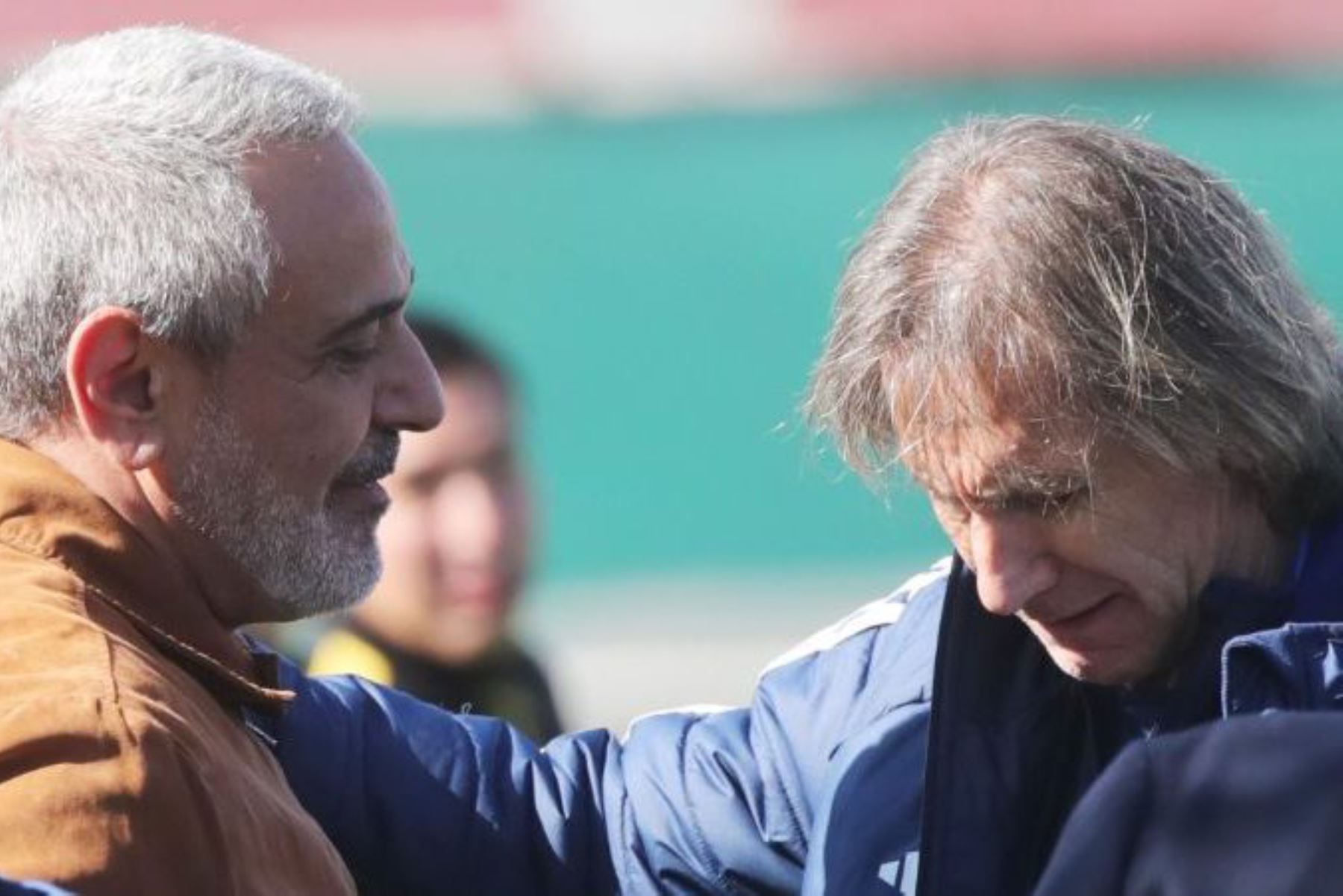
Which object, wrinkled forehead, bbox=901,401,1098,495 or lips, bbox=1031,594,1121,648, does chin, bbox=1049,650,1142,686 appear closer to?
lips, bbox=1031,594,1121,648

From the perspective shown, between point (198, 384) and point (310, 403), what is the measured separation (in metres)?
0.11

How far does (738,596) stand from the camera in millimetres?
9500

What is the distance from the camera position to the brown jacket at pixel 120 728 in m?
1.86

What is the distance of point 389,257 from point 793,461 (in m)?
7.24

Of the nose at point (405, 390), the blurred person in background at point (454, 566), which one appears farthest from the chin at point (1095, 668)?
the blurred person in background at point (454, 566)

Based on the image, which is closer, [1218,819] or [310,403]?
[1218,819]

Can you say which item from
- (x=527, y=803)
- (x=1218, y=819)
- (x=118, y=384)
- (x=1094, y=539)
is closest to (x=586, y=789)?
(x=527, y=803)

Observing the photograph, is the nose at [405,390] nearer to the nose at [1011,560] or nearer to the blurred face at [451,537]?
the nose at [1011,560]

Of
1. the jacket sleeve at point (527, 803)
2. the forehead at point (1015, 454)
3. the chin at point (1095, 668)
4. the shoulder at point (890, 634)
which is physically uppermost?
the forehead at point (1015, 454)

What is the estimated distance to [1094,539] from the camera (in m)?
2.33

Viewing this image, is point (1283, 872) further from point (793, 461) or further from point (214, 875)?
point (793, 461)

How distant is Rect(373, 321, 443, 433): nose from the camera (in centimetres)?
235

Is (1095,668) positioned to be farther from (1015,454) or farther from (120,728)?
(120,728)

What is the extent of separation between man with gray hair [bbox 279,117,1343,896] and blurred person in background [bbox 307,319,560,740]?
5.11ft
